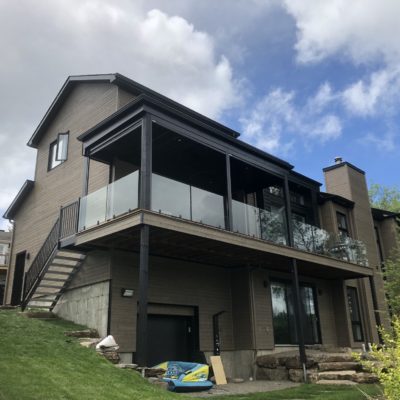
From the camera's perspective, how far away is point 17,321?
11289 mm

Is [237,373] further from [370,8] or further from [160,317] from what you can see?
[370,8]

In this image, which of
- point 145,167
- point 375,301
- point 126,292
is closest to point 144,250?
point 145,167

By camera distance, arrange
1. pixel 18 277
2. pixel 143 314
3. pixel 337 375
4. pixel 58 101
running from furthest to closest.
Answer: pixel 18 277
pixel 58 101
pixel 337 375
pixel 143 314

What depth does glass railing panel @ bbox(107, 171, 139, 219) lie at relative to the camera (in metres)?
11.8

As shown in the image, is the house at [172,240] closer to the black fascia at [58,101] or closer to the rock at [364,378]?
the black fascia at [58,101]

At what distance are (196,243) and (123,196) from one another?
94.4 inches

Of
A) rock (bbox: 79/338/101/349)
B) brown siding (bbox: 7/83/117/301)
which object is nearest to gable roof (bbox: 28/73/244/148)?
brown siding (bbox: 7/83/117/301)

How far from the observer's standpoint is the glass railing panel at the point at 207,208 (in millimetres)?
12633

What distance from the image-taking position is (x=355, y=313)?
19.7m

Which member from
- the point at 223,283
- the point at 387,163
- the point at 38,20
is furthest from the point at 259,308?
the point at 387,163

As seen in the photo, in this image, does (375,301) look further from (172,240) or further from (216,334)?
(172,240)

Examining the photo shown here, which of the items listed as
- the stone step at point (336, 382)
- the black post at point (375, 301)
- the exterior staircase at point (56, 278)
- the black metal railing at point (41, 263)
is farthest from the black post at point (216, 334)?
the black post at point (375, 301)

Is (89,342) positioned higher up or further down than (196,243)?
further down

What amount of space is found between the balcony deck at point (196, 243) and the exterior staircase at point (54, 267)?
4.41 ft
